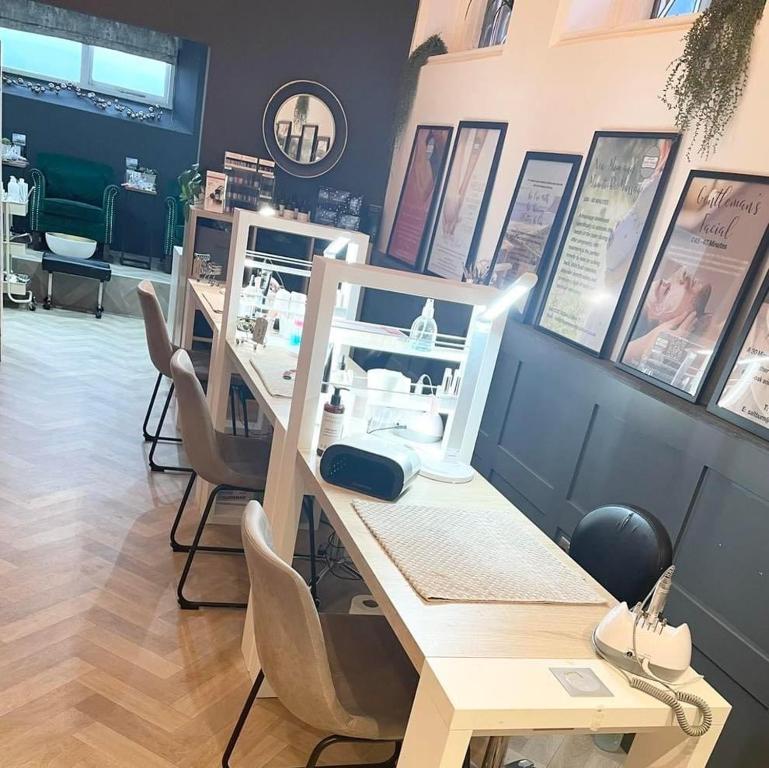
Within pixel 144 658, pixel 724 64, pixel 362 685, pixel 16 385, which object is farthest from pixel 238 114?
pixel 362 685

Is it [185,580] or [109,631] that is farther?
[185,580]

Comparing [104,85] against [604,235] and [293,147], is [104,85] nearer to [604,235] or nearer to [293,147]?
[293,147]

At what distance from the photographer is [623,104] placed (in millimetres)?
2807

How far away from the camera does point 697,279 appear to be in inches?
90.8

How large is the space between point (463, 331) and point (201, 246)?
2.19 m

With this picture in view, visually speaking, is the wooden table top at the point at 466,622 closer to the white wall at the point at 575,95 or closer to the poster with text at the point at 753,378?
the poster with text at the point at 753,378

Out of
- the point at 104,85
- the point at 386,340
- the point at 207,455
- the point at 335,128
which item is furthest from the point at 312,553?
the point at 104,85

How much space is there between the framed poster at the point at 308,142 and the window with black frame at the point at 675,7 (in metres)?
2.79

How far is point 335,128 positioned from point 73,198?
3.48m

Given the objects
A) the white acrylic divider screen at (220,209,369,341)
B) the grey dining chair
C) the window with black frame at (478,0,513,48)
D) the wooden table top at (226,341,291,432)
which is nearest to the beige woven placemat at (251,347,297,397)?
the wooden table top at (226,341,291,432)

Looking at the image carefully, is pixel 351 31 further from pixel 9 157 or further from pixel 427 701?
pixel 427 701

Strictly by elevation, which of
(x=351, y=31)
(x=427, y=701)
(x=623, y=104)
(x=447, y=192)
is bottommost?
(x=427, y=701)

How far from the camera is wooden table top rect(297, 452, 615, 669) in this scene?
124 centimetres

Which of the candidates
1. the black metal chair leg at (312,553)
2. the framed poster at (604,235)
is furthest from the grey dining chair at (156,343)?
the framed poster at (604,235)
